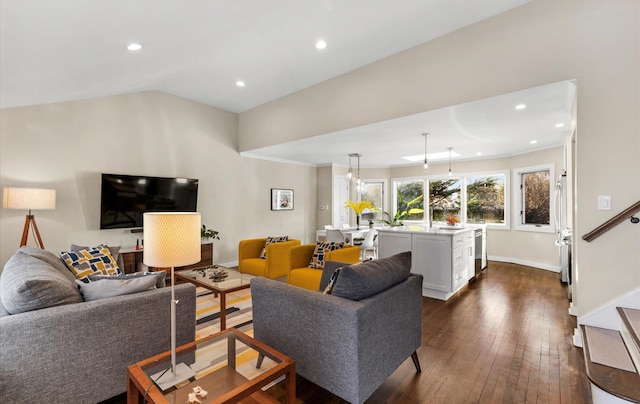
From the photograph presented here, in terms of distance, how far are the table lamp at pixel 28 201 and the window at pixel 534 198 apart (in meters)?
8.19

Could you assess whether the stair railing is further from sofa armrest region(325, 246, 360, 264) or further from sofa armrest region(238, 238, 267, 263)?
sofa armrest region(238, 238, 267, 263)

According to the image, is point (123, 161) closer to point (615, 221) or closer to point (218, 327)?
point (218, 327)

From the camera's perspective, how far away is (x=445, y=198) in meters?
7.68

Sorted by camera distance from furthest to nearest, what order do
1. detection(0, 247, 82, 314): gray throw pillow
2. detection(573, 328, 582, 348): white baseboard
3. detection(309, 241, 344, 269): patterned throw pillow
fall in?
detection(309, 241, 344, 269): patterned throw pillow
detection(573, 328, 582, 348): white baseboard
detection(0, 247, 82, 314): gray throw pillow

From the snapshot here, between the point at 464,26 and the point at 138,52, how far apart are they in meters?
3.50

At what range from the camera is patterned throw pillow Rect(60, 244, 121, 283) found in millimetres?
2795

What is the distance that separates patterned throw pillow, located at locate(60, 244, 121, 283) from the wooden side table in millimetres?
1711

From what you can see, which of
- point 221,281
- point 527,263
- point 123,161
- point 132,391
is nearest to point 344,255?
point 221,281

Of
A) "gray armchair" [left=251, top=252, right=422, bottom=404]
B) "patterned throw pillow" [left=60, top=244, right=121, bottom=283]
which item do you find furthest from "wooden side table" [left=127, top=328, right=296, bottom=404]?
"patterned throw pillow" [left=60, top=244, right=121, bottom=283]

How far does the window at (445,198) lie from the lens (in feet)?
24.5

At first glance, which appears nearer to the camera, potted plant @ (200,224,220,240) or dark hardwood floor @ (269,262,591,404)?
dark hardwood floor @ (269,262,591,404)

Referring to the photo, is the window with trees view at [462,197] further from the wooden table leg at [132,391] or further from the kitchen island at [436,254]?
the wooden table leg at [132,391]

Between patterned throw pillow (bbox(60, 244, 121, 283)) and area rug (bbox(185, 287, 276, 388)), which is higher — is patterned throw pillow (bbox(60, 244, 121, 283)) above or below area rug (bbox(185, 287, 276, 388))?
above

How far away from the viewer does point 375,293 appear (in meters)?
1.89
